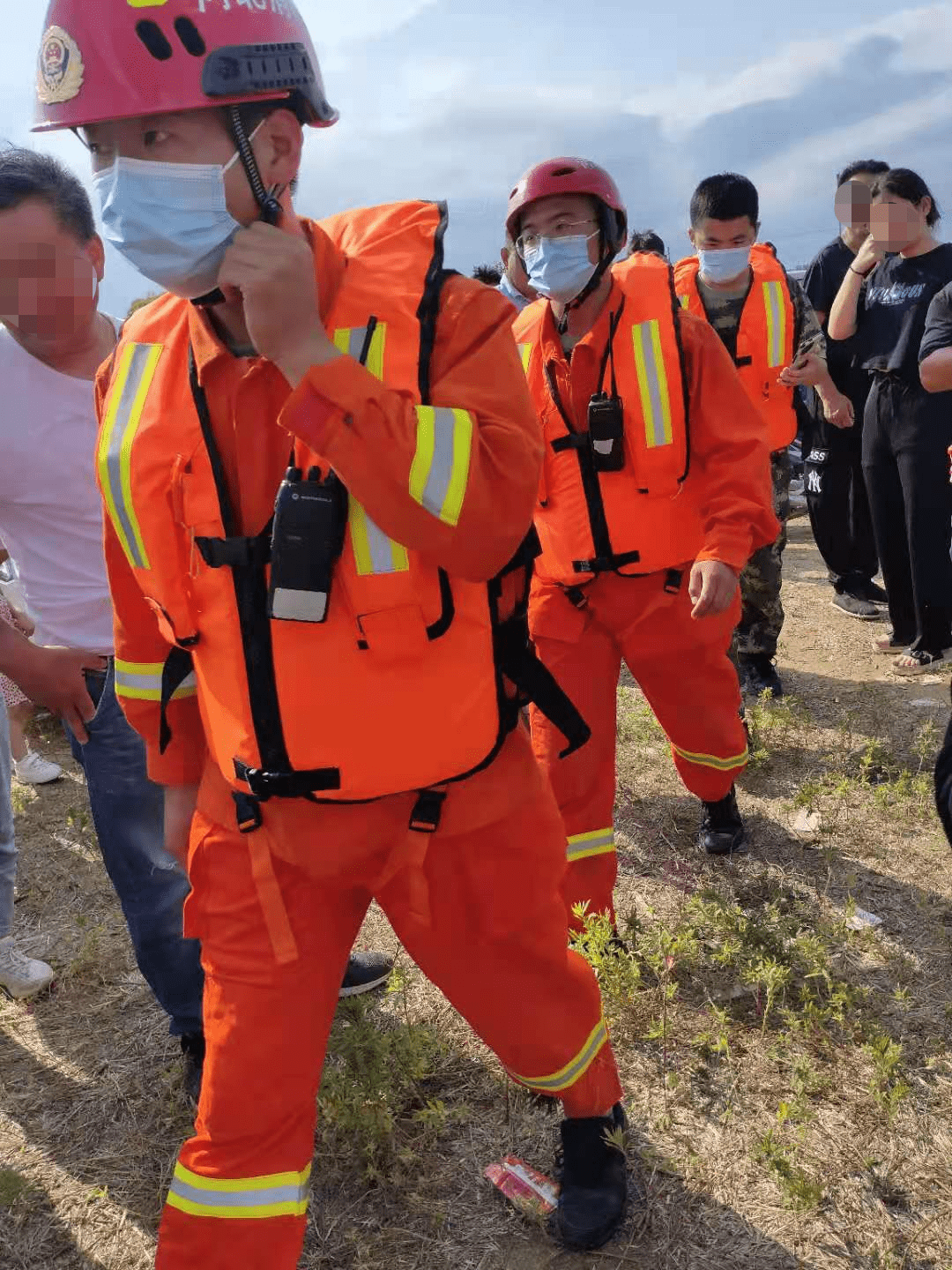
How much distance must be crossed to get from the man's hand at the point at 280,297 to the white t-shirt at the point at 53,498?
1276 millimetres

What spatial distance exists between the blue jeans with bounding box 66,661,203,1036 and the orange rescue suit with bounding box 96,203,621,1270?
29.9 inches

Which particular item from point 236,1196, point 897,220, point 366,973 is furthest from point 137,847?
point 897,220

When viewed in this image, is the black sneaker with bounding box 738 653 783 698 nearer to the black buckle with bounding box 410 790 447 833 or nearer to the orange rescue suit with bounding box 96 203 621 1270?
the orange rescue suit with bounding box 96 203 621 1270

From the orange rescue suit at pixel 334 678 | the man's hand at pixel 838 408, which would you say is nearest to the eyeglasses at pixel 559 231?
the orange rescue suit at pixel 334 678

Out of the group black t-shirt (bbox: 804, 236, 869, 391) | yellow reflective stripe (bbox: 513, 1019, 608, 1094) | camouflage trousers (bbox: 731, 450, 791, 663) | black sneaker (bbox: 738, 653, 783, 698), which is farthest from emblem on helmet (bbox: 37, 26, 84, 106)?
black t-shirt (bbox: 804, 236, 869, 391)

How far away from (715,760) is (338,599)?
237cm

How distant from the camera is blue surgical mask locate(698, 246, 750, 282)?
17.0 feet

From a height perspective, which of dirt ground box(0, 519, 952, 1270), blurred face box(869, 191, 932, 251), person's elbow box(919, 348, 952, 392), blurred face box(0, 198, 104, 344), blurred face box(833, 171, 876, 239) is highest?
blurred face box(833, 171, 876, 239)

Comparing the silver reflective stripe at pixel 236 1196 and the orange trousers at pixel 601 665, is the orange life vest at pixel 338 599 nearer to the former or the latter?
the silver reflective stripe at pixel 236 1196

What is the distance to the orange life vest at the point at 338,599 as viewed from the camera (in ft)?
5.40

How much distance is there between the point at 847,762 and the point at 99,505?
3770 millimetres

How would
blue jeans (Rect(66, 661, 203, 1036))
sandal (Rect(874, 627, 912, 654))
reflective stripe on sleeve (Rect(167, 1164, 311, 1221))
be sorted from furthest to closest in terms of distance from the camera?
sandal (Rect(874, 627, 912, 654)) < blue jeans (Rect(66, 661, 203, 1036)) < reflective stripe on sleeve (Rect(167, 1164, 311, 1221))

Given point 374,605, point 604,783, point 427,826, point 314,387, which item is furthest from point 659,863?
point 314,387

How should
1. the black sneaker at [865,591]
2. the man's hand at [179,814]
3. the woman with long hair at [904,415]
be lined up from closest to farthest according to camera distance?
the man's hand at [179,814] → the woman with long hair at [904,415] → the black sneaker at [865,591]
